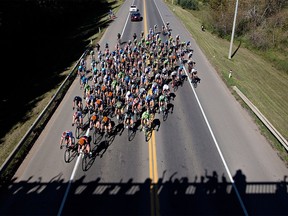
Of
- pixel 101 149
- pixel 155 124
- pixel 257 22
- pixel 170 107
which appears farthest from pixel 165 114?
pixel 257 22

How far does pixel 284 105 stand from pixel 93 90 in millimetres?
20608

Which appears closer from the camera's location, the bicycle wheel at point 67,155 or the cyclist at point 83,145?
the cyclist at point 83,145

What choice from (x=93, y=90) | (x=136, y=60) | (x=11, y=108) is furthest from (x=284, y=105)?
(x=11, y=108)

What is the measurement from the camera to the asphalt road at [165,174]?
44.8 ft

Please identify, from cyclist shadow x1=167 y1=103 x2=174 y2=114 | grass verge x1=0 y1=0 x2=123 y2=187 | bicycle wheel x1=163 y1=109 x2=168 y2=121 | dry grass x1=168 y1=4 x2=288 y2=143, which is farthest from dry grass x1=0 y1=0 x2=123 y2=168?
dry grass x1=168 y1=4 x2=288 y2=143

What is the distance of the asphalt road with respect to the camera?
13648 mm

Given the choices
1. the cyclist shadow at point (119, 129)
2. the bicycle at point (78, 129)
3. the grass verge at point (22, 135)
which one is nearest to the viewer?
the grass verge at point (22, 135)

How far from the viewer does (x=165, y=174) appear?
1559 centimetres

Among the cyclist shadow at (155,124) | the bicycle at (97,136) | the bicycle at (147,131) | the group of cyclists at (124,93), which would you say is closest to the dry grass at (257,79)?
the group of cyclists at (124,93)

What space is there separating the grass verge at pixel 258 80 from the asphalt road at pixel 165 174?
2.84 m

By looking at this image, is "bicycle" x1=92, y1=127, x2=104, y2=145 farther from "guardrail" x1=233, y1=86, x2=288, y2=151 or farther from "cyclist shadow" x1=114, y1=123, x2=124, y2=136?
"guardrail" x1=233, y1=86, x2=288, y2=151

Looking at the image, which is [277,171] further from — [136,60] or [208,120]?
[136,60]

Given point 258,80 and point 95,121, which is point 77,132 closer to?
point 95,121

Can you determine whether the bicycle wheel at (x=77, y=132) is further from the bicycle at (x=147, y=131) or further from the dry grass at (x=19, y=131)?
the bicycle at (x=147, y=131)
